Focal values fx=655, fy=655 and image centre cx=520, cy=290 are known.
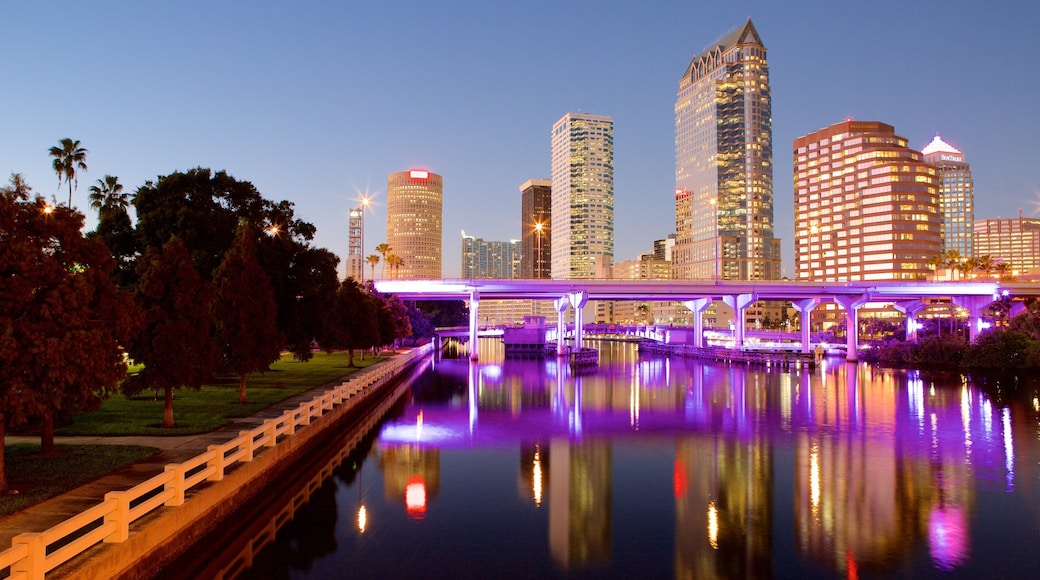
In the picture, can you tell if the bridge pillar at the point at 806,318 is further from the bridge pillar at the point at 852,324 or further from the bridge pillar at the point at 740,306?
the bridge pillar at the point at 740,306

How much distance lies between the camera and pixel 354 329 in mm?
55219

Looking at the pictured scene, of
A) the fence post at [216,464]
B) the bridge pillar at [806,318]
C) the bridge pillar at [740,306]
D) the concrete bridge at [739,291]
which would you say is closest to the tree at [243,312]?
the fence post at [216,464]

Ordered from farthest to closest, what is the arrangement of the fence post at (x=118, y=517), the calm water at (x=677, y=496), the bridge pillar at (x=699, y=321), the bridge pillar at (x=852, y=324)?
the bridge pillar at (x=699, y=321) < the bridge pillar at (x=852, y=324) < the calm water at (x=677, y=496) < the fence post at (x=118, y=517)

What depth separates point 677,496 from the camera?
19422 millimetres

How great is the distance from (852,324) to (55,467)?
88588mm

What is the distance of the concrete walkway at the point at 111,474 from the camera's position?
12531 mm

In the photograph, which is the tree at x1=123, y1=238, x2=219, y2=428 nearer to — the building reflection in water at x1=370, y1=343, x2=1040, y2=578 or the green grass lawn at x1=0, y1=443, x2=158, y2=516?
the green grass lawn at x1=0, y1=443, x2=158, y2=516

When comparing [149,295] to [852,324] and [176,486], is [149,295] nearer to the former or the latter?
[176,486]

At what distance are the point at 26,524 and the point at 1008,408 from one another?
48.0 metres

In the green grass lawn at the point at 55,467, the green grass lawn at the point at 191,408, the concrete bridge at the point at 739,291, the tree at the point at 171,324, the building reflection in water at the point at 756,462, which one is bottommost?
the building reflection in water at the point at 756,462

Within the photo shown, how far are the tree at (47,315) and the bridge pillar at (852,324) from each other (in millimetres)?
85326

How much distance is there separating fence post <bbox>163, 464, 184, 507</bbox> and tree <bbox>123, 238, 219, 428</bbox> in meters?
9.18

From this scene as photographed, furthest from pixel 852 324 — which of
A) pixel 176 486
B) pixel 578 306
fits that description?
pixel 176 486

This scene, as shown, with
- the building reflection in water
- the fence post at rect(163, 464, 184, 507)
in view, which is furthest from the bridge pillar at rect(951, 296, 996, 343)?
the fence post at rect(163, 464, 184, 507)
